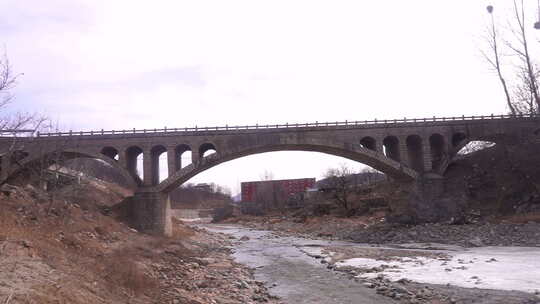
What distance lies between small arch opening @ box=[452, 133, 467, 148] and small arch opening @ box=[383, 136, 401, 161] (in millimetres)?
6067

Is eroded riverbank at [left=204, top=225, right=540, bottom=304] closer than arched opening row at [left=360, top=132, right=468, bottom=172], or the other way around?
eroded riverbank at [left=204, top=225, right=540, bottom=304]

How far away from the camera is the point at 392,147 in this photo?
51.0m

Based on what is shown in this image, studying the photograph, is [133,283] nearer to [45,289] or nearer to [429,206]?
[45,289]

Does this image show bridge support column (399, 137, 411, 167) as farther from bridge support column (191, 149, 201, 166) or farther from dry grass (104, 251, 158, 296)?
dry grass (104, 251, 158, 296)

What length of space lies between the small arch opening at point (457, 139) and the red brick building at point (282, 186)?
72.3 metres

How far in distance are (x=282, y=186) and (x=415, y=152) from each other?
72590 mm

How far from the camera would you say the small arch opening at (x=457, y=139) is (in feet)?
159

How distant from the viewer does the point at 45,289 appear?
961 cm

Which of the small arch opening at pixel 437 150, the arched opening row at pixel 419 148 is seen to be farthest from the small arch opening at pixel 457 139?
the small arch opening at pixel 437 150

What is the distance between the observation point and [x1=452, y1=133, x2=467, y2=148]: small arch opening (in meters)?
48.6

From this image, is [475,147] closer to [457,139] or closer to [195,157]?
[457,139]

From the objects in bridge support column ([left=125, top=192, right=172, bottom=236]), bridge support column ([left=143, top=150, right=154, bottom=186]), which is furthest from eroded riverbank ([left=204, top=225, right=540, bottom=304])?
bridge support column ([left=143, top=150, right=154, bottom=186])

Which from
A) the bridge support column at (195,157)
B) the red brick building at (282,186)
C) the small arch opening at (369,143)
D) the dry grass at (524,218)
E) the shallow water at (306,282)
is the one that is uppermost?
the small arch opening at (369,143)

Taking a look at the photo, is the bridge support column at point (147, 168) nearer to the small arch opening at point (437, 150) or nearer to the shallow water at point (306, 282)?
the shallow water at point (306, 282)
